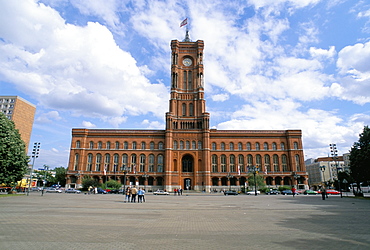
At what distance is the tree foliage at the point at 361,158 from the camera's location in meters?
31.5

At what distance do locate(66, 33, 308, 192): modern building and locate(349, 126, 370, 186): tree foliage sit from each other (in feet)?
112

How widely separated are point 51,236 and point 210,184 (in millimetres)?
60775

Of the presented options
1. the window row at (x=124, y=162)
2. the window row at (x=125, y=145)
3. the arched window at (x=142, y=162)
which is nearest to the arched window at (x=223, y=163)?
the window row at (x=124, y=162)

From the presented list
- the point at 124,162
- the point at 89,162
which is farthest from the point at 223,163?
the point at 89,162

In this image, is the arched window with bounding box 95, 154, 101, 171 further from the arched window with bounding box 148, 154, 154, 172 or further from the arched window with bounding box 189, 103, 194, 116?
the arched window with bounding box 189, 103, 194, 116

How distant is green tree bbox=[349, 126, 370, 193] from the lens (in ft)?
103

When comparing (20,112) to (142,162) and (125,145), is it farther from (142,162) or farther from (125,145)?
(142,162)

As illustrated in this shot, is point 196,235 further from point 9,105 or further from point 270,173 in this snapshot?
point 9,105

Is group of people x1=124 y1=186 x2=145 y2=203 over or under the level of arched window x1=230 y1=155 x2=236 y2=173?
under

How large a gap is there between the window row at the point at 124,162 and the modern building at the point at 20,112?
5631 cm

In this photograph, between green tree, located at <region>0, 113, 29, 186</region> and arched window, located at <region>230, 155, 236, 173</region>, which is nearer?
green tree, located at <region>0, 113, 29, 186</region>

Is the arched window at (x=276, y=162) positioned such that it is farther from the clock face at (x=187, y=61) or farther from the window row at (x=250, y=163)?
the clock face at (x=187, y=61)

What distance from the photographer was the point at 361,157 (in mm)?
32094

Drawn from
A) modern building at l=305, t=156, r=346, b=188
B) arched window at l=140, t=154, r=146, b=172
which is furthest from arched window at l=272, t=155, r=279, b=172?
modern building at l=305, t=156, r=346, b=188
